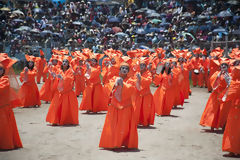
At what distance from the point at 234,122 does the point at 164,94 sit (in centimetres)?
541

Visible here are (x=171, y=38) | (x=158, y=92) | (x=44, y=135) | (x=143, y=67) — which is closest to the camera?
(x=44, y=135)

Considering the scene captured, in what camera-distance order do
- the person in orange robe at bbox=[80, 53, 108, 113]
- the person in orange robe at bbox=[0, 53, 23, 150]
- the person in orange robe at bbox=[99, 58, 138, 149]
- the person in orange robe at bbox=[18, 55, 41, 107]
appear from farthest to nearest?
the person in orange robe at bbox=[18, 55, 41, 107] < the person in orange robe at bbox=[80, 53, 108, 113] < the person in orange robe at bbox=[99, 58, 138, 149] < the person in orange robe at bbox=[0, 53, 23, 150]

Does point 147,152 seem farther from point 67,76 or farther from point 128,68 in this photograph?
point 67,76

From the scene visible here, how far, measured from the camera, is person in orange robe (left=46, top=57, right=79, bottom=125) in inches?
432

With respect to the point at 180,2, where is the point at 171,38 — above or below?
below

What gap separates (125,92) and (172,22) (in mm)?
22560

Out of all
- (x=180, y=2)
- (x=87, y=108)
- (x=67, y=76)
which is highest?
(x=180, y=2)

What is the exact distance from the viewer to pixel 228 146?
7730 mm

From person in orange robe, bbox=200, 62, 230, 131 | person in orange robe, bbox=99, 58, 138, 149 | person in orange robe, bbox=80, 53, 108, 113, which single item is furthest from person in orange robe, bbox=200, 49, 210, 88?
person in orange robe, bbox=99, 58, 138, 149

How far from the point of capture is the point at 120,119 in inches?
316

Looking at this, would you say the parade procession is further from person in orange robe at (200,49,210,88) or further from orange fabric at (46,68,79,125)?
person in orange robe at (200,49,210,88)

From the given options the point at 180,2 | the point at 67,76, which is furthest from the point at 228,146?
the point at 180,2

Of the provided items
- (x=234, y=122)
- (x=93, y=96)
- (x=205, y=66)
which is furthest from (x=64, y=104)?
(x=205, y=66)

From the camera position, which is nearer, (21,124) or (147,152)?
(147,152)
